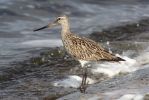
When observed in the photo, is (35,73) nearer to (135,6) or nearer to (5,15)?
(5,15)

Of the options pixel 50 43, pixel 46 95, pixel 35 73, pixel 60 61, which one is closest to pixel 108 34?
pixel 50 43

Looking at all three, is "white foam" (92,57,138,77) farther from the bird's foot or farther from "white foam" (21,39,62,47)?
"white foam" (21,39,62,47)

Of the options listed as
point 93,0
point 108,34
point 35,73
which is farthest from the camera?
point 93,0

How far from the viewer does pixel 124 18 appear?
1622 cm

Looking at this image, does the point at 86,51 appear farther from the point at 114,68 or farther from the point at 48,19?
the point at 48,19

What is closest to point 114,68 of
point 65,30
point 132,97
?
point 65,30

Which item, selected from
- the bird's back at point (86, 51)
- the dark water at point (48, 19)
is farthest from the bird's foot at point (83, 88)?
the dark water at point (48, 19)

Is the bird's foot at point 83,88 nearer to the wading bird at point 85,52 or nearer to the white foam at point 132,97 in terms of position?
the wading bird at point 85,52

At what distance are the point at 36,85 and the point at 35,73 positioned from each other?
88 centimetres

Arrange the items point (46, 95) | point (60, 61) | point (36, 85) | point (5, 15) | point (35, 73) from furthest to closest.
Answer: point (5, 15), point (60, 61), point (35, 73), point (36, 85), point (46, 95)

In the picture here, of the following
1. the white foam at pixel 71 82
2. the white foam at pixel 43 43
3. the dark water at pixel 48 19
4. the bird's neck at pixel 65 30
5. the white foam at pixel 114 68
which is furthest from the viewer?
the white foam at pixel 43 43

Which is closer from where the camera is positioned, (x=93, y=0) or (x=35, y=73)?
(x=35, y=73)

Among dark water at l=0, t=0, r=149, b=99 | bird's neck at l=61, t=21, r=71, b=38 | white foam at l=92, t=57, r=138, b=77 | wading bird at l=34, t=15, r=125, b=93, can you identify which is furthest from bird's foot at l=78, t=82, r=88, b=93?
dark water at l=0, t=0, r=149, b=99

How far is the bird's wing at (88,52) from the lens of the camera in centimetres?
871
